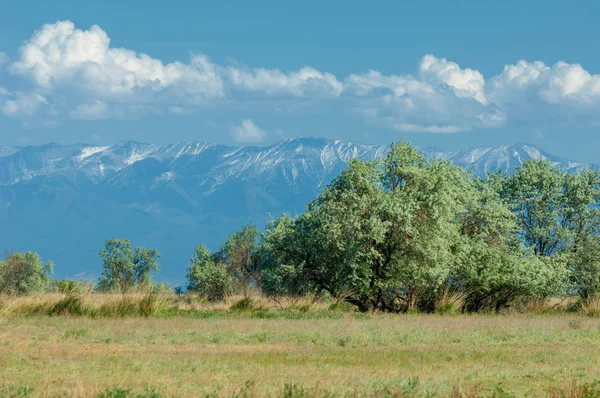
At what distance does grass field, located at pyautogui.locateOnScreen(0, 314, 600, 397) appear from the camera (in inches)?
535

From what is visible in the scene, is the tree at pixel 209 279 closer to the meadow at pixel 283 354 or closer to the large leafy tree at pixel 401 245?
the large leafy tree at pixel 401 245

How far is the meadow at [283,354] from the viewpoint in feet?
44.7

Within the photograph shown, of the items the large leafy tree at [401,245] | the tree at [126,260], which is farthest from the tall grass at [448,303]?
the tree at [126,260]

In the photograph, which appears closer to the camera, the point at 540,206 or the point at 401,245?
the point at 401,245

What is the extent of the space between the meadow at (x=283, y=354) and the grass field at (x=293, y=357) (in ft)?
0.10

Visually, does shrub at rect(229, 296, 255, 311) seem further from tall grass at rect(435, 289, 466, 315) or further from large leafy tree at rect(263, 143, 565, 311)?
tall grass at rect(435, 289, 466, 315)

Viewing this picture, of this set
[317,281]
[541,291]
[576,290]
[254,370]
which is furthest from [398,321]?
[576,290]

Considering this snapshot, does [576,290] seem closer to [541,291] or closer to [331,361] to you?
[541,291]

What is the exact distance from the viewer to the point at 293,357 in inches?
692

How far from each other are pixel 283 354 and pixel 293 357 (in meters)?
0.58

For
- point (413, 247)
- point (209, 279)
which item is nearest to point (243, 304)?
point (413, 247)

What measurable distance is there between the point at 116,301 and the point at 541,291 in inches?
811

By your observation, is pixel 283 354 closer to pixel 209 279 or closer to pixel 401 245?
pixel 401 245

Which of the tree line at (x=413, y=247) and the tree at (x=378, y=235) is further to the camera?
the tree line at (x=413, y=247)
